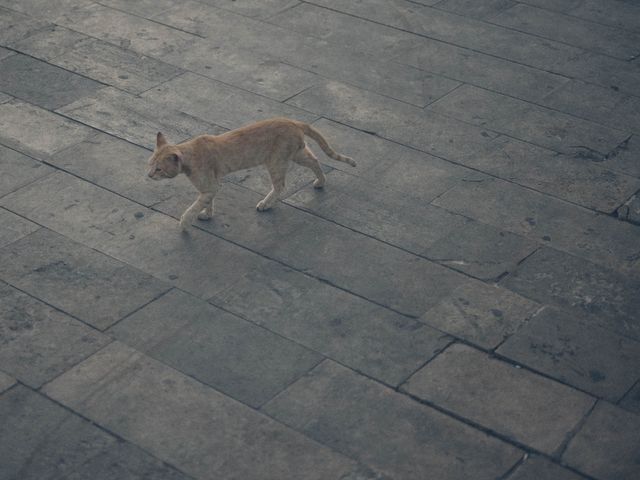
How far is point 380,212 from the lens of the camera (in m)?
10.7

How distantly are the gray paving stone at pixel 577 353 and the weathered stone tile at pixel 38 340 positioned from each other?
372cm

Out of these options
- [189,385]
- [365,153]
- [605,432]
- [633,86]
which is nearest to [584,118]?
[633,86]

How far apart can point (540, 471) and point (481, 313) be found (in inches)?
77.2

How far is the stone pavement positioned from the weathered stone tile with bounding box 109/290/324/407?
0.08 feet

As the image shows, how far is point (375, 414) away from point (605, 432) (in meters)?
1.85

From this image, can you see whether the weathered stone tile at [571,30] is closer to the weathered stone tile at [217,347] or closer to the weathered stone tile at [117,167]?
the weathered stone tile at [117,167]

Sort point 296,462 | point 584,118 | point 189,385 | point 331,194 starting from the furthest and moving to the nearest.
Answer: point 584,118
point 331,194
point 189,385
point 296,462

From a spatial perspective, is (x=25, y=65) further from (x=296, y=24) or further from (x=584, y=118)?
(x=584, y=118)

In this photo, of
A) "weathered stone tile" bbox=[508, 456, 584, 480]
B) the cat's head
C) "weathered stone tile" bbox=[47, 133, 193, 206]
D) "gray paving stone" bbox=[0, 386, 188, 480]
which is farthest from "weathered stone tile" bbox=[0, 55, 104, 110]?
"weathered stone tile" bbox=[508, 456, 584, 480]

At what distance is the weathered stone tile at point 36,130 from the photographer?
11703 millimetres

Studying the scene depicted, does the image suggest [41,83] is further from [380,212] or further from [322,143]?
[380,212]

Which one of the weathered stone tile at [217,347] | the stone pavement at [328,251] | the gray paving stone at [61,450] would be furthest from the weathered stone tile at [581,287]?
the gray paving stone at [61,450]

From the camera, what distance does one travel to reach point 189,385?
843 centimetres

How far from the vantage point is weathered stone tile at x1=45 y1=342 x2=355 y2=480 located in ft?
25.2
